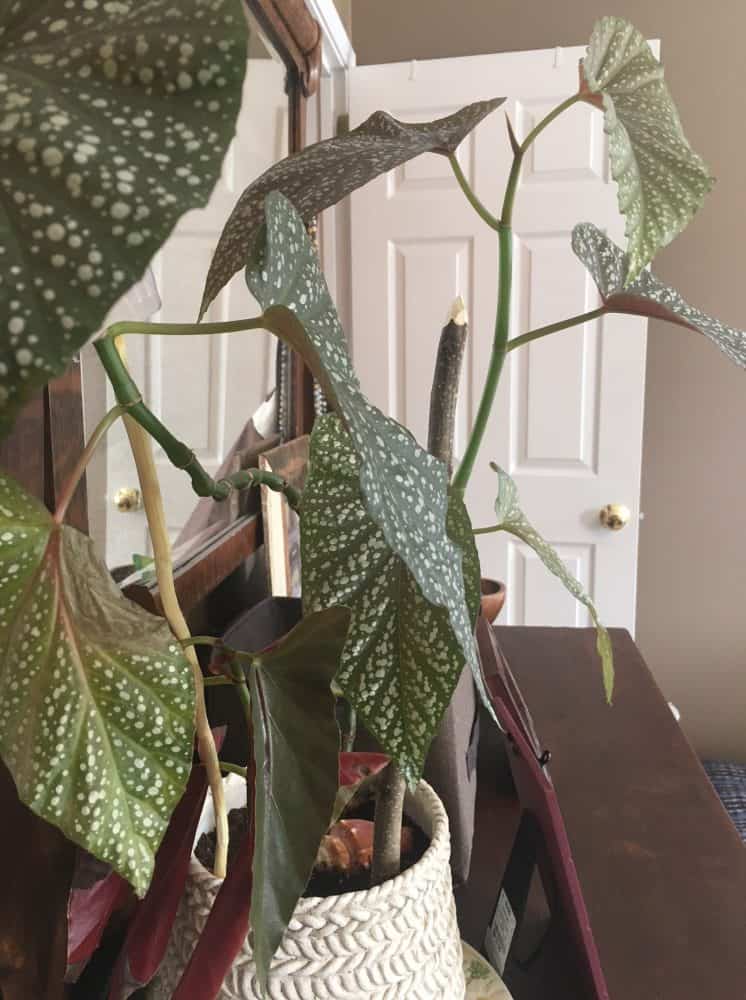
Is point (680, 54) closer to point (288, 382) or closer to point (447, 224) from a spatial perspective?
point (447, 224)

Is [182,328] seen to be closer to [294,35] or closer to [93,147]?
[93,147]

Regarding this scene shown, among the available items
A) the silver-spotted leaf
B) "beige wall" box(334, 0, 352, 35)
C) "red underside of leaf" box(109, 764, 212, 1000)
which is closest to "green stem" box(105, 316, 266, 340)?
the silver-spotted leaf

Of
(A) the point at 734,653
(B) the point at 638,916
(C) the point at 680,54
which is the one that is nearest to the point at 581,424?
(A) the point at 734,653

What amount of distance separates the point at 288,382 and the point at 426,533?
3.61 ft

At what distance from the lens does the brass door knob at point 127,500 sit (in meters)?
0.64

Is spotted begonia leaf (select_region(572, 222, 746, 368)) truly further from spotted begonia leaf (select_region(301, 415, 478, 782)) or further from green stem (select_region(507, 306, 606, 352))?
spotted begonia leaf (select_region(301, 415, 478, 782))

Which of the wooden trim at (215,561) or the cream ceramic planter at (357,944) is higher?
the wooden trim at (215,561)

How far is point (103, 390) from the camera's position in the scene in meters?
0.57

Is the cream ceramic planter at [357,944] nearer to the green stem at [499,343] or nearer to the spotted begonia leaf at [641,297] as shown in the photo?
the green stem at [499,343]

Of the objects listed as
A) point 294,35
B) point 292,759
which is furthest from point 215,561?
point 294,35

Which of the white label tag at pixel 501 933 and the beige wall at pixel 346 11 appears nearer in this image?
the white label tag at pixel 501 933

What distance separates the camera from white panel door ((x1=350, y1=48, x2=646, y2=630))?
182cm

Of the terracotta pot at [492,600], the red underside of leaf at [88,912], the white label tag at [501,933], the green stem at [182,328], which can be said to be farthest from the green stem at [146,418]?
the terracotta pot at [492,600]

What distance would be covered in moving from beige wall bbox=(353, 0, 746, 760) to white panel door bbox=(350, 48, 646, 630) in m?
0.25
